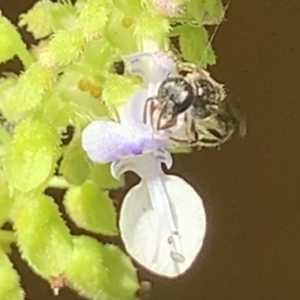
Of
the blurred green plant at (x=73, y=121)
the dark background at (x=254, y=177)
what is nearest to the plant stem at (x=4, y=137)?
the blurred green plant at (x=73, y=121)

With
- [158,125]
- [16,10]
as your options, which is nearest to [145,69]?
[158,125]

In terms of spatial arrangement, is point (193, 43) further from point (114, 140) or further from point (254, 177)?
point (254, 177)

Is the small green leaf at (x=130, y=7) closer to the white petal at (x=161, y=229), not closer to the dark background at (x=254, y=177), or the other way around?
the white petal at (x=161, y=229)

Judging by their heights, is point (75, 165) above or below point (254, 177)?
above

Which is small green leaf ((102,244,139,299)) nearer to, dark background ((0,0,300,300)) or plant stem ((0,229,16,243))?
plant stem ((0,229,16,243))

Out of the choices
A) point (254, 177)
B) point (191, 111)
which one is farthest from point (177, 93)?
point (254, 177)

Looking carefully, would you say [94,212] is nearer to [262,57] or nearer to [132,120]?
[132,120]
